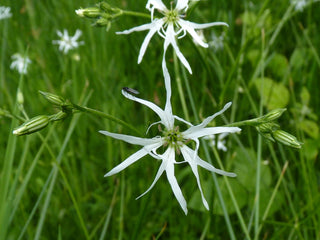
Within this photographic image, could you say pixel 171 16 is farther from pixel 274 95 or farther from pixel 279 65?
pixel 279 65

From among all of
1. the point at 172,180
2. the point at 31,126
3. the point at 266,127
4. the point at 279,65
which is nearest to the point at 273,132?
the point at 266,127

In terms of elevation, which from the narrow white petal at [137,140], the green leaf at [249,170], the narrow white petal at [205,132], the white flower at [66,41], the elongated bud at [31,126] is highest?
the white flower at [66,41]

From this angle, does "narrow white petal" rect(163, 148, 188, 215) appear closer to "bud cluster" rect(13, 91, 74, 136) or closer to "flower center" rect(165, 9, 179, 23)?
"bud cluster" rect(13, 91, 74, 136)

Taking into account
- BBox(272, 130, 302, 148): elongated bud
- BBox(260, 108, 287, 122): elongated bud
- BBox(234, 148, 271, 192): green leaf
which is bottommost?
BBox(234, 148, 271, 192): green leaf

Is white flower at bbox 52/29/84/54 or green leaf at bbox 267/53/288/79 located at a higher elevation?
white flower at bbox 52/29/84/54

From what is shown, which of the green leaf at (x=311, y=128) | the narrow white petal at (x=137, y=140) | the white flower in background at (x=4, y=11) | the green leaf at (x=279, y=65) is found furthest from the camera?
the white flower in background at (x=4, y=11)

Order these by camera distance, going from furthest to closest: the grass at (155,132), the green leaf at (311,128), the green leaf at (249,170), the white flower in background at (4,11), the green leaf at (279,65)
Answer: the white flower in background at (4,11) < the green leaf at (279,65) < the green leaf at (311,128) < the green leaf at (249,170) < the grass at (155,132)

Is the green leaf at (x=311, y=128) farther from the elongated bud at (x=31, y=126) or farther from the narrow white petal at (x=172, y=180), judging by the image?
the elongated bud at (x=31, y=126)

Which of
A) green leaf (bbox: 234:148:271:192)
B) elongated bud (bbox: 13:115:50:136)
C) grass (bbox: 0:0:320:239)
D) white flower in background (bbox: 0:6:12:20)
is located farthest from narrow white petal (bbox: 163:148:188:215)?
white flower in background (bbox: 0:6:12:20)

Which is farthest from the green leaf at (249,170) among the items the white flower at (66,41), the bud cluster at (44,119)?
the white flower at (66,41)
